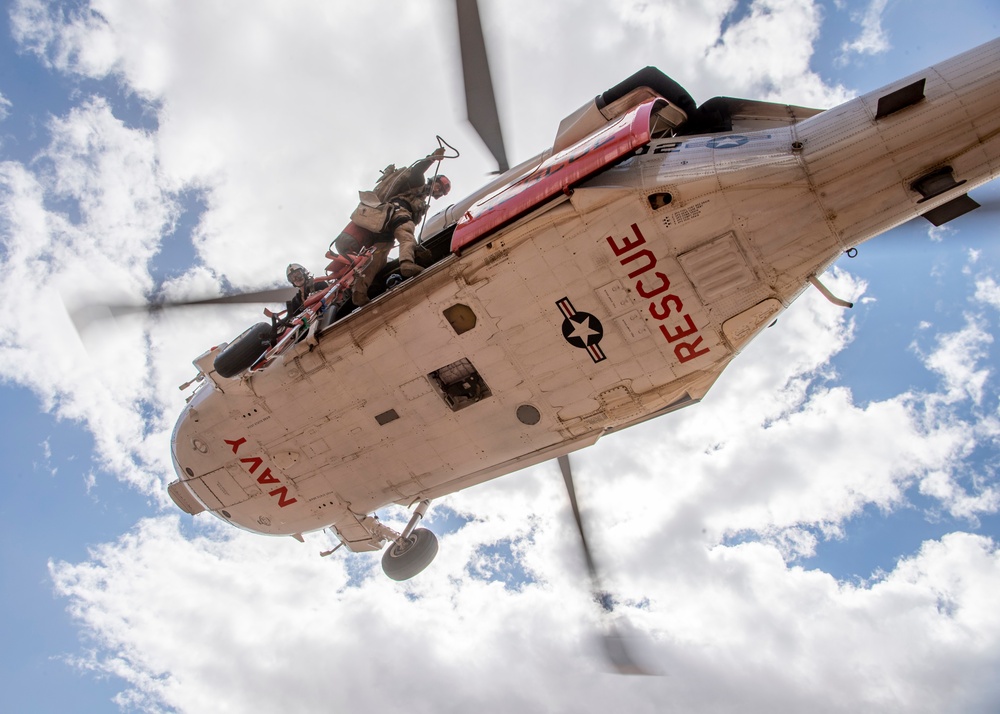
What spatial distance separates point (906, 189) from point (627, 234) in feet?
11.0

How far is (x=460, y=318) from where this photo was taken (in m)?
10.2

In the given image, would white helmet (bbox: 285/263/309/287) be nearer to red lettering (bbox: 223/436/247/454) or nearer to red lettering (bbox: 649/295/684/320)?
red lettering (bbox: 223/436/247/454)

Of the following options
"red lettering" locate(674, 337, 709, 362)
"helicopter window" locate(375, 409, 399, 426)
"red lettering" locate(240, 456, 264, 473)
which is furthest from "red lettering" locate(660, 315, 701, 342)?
"red lettering" locate(240, 456, 264, 473)

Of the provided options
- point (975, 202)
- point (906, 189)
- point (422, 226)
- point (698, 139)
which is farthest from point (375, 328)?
point (975, 202)

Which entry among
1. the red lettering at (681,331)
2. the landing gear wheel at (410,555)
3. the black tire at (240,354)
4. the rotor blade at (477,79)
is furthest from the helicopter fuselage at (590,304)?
the landing gear wheel at (410,555)

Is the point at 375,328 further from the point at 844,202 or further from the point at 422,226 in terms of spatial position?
the point at 844,202

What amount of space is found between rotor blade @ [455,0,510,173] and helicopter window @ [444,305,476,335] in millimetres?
2502

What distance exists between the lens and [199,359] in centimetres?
1258

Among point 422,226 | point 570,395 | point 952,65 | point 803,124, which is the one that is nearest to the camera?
point 952,65

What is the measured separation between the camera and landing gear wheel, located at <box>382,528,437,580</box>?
45.7 feet

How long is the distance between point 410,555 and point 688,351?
7.65m

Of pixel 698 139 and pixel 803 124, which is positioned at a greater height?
pixel 698 139

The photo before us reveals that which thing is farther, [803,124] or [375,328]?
[375,328]

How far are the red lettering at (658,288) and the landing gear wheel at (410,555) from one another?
7602mm
